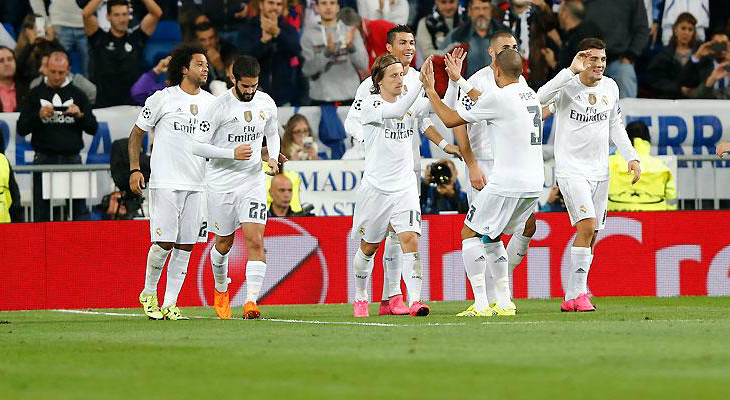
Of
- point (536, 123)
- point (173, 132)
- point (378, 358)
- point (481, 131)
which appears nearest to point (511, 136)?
point (536, 123)

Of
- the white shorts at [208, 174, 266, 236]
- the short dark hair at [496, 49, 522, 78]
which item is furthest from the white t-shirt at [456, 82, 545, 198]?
the white shorts at [208, 174, 266, 236]

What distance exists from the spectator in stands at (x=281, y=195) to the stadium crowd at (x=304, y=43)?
908 millimetres

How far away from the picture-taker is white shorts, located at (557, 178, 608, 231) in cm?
1348

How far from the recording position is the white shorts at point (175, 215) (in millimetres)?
12906

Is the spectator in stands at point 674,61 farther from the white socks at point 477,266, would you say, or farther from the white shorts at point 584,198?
the white socks at point 477,266

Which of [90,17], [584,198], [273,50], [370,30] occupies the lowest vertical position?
[584,198]

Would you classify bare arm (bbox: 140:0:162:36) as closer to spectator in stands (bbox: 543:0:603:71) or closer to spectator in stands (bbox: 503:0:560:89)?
spectator in stands (bbox: 503:0:560:89)

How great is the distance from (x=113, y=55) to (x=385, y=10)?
144 inches

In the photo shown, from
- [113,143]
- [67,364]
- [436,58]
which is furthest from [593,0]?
[67,364]

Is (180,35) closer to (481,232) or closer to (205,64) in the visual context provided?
(205,64)

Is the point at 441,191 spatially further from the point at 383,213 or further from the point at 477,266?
the point at 477,266

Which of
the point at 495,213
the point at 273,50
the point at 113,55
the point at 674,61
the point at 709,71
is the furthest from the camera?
the point at 674,61

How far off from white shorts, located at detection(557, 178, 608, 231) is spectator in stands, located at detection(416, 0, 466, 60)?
20.2 ft

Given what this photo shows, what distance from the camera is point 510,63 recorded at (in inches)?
479
